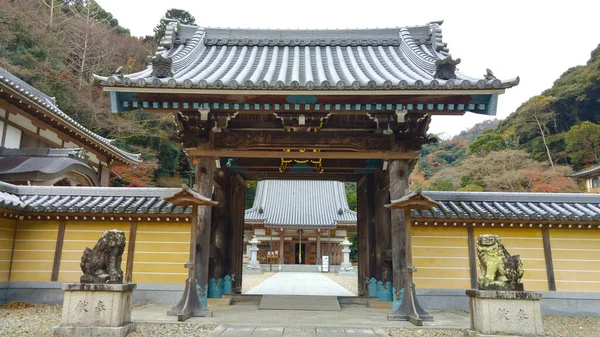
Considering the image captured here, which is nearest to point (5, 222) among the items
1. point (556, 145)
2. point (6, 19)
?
point (6, 19)

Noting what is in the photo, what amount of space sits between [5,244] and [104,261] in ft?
14.8

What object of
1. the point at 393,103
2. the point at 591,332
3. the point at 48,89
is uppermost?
the point at 48,89

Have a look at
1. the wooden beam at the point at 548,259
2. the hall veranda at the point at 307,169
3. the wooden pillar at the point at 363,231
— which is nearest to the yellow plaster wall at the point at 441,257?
the hall veranda at the point at 307,169

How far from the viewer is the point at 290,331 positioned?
5.86m

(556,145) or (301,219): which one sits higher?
(556,145)

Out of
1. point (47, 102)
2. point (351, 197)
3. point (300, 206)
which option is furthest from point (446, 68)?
point (351, 197)

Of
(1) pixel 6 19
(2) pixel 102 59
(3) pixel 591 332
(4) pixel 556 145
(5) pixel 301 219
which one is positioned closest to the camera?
(3) pixel 591 332

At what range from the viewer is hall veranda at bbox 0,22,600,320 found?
6.97m

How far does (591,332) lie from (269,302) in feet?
19.5

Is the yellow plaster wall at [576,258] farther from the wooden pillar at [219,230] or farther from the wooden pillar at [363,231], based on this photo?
the wooden pillar at [219,230]

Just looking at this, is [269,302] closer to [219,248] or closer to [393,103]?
[219,248]

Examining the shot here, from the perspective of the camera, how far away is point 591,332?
259 inches

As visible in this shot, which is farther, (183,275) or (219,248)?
(219,248)

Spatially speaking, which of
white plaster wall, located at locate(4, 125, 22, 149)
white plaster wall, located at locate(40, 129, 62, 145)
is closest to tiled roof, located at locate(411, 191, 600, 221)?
white plaster wall, located at locate(4, 125, 22, 149)
